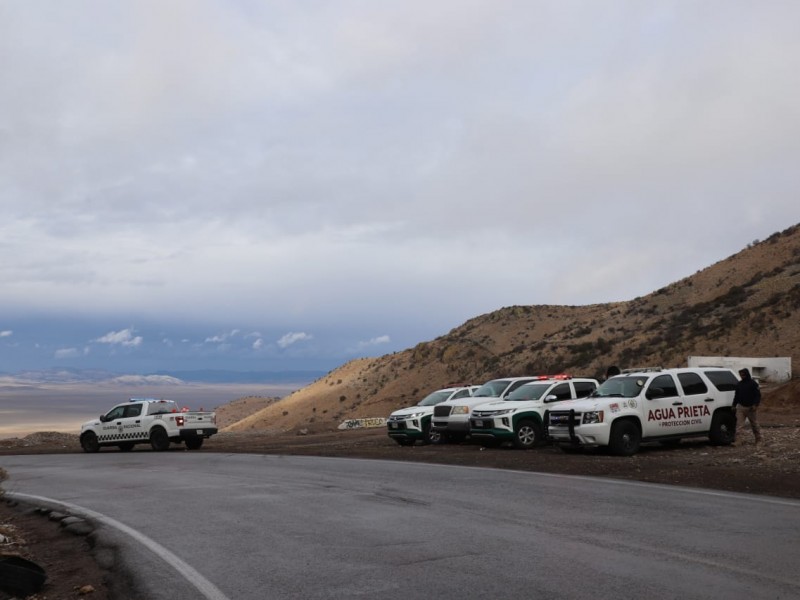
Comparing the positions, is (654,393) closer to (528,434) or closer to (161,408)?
(528,434)

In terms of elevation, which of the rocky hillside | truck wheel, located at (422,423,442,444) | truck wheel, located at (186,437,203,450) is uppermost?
the rocky hillside

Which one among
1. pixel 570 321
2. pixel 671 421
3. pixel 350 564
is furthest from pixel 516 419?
pixel 570 321

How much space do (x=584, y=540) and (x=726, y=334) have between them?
35.2 m

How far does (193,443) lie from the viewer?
2773cm

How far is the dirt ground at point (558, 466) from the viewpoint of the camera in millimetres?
8805

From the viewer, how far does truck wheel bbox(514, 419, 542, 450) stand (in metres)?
20.9

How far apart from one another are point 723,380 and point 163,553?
14786mm

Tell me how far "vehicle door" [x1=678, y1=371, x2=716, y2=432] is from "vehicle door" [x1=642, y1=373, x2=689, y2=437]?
0.17 metres

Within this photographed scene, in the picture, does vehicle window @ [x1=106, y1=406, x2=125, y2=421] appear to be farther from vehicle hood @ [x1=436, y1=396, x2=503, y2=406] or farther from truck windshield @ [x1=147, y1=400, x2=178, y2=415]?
vehicle hood @ [x1=436, y1=396, x2=503, y2=406]

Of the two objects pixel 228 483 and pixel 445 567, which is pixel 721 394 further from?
pixel 445 567

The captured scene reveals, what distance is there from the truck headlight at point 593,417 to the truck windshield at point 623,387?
805 millimetres

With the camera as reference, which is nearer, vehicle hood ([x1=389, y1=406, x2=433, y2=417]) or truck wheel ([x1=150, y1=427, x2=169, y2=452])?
vehicle hood ([x1=389, y1=406, x2=433, y2=417])

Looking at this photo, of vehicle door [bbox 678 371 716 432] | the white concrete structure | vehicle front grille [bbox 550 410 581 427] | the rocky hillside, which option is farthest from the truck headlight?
the rocky hillside

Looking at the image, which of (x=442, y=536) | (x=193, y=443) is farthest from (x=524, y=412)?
(x=193, y=443)
